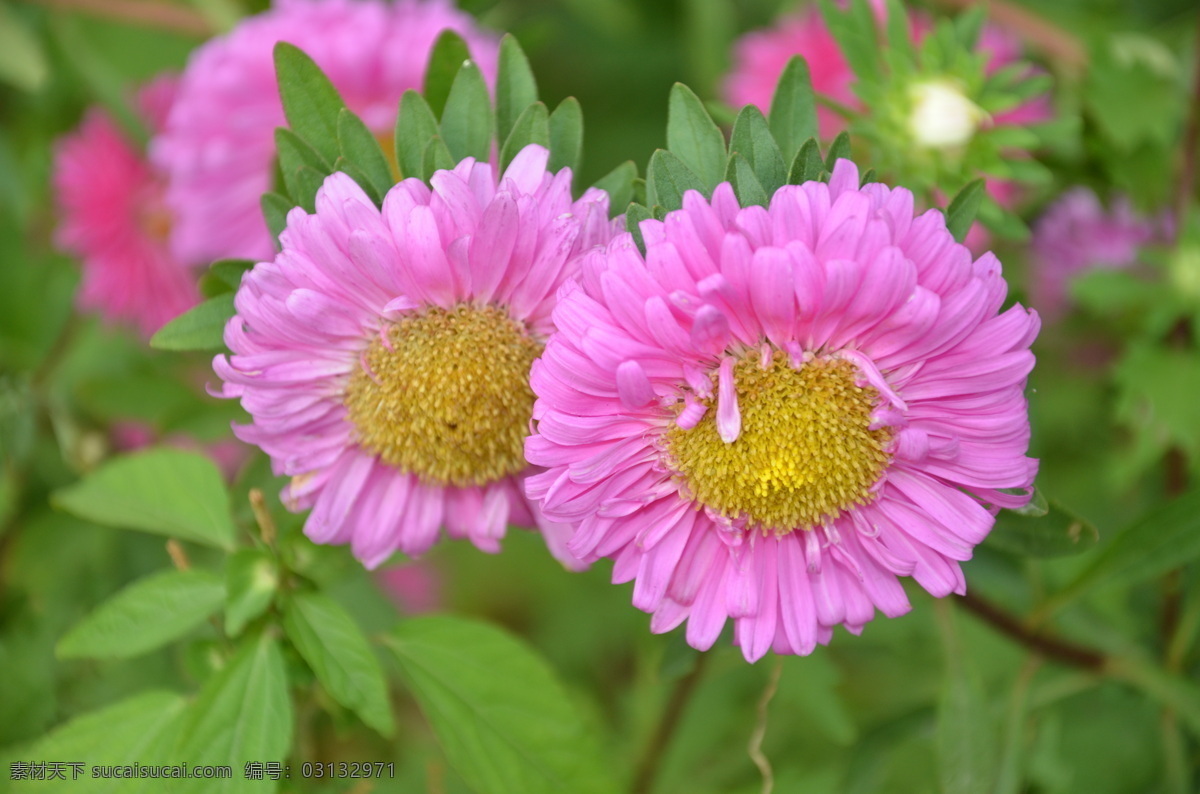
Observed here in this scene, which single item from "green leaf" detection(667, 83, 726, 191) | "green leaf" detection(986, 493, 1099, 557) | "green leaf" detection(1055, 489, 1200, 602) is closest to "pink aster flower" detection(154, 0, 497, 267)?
"green leaf" detection(667, 83, 726, 191)

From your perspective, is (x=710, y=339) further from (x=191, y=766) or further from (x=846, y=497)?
(x=191, y=766)

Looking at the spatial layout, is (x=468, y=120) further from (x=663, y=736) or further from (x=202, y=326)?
(x=663, y=736)

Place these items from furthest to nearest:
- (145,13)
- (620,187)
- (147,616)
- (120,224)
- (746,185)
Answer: (120,224) → (145,13) → (147,616) → (620,187) → (746,185)

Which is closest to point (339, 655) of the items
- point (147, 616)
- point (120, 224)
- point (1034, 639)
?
point (147, 616)

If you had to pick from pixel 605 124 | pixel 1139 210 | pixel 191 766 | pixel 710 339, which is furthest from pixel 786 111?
pixel 605 124

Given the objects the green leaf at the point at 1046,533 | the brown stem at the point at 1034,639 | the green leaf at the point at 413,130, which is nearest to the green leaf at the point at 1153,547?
the brown stem at the point at 1034,639

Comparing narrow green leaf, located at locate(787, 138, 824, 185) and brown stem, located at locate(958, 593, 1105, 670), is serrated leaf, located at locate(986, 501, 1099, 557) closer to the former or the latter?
brown stem, located at locate(958, 593, 1105, 670)
